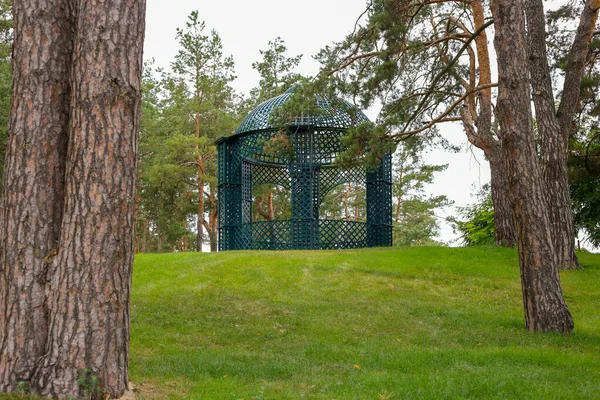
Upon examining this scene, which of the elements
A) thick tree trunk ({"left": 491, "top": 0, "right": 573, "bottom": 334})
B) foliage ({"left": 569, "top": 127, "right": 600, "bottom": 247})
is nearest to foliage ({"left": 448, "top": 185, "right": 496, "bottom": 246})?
foliage ({"left": 569, "top": 127, "right": 600, "bottom": 247})

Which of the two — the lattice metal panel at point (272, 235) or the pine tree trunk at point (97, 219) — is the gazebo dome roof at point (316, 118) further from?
the pine tree trunk at point (97, 219)

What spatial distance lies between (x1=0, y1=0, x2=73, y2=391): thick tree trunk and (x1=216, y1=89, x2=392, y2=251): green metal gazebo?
9563 mm

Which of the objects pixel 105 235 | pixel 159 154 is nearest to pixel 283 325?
pixel 105 235

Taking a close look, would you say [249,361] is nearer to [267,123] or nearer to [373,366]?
[373,366]

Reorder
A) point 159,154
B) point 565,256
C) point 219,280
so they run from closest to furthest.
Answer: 1. point 219,280
2. point 565,256
3. point 159,154

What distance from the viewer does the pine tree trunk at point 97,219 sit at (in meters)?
4.53

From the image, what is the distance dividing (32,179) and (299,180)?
36.2 ft

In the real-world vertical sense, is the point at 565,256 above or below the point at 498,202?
below

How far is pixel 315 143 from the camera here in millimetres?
15836

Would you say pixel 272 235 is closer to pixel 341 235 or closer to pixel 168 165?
pixel 341 235

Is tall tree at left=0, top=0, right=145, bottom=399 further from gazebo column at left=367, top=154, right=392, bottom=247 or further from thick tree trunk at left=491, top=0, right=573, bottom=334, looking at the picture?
gazebo column at left=367, top=154, right=392, bottom=247

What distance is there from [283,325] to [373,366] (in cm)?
273

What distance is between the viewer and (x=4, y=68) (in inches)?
886

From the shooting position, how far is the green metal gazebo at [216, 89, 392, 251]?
15.6 m
